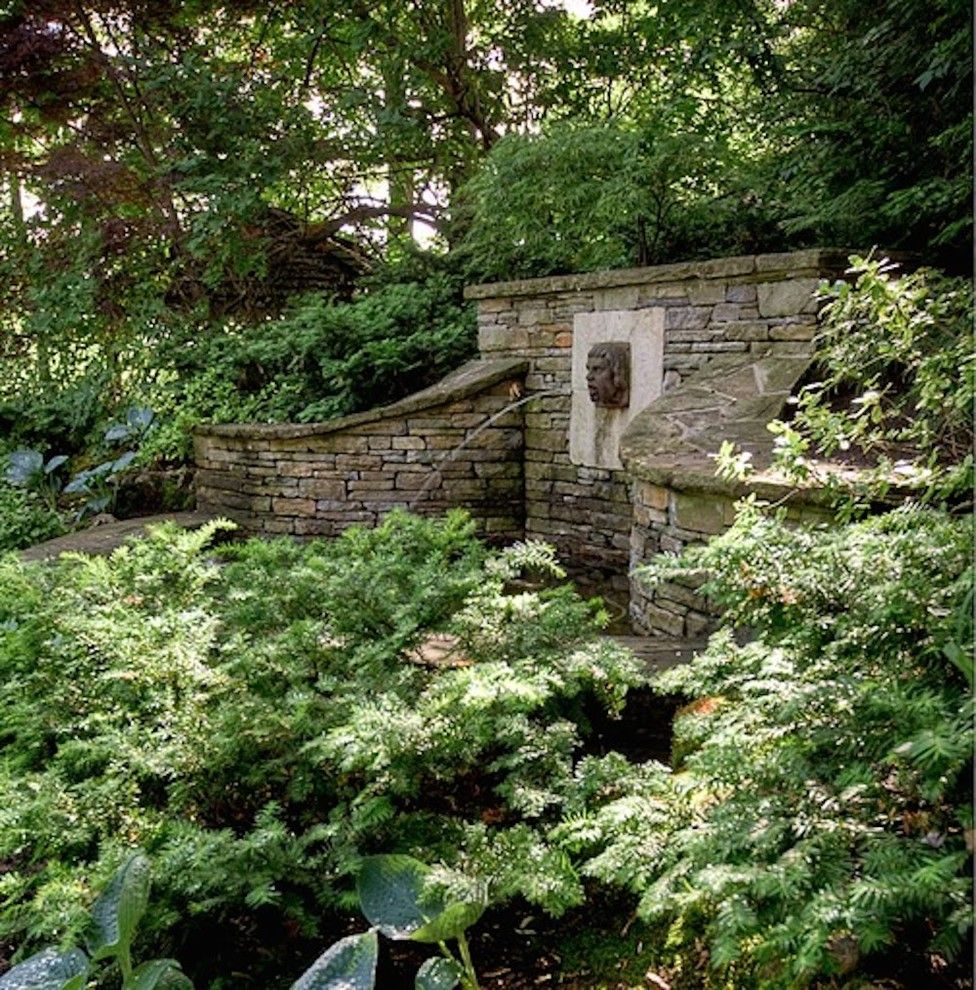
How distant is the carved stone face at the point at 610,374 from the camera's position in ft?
16.5

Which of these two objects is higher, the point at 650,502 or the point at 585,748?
the point at 650,502

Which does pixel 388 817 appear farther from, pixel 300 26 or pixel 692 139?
pixel 300 26

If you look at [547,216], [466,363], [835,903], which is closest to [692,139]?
[547,216]

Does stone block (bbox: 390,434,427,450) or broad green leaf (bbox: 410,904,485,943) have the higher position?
stone block (bbox: 390,434,427,450)

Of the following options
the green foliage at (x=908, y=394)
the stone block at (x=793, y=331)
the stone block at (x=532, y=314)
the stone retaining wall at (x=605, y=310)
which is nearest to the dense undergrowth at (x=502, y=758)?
the green foliage at (x=908, y=394)

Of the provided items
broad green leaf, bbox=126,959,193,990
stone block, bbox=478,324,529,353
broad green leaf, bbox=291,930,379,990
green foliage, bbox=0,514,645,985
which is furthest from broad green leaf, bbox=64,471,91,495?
broad green leaf, bbox=291,930,379,990

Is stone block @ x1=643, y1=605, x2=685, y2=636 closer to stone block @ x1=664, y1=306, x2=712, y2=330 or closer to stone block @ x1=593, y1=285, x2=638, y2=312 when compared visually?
stone block @ x1=664, y1=306, x2=712, y2=330

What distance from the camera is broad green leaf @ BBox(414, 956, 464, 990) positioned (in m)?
1.56

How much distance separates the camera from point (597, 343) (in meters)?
5.21

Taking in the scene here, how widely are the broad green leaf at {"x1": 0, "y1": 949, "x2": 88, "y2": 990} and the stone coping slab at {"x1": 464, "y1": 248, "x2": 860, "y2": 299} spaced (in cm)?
369

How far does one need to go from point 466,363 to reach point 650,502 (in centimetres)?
279

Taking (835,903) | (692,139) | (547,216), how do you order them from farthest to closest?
(547,216) < (692,139) < (835,903)

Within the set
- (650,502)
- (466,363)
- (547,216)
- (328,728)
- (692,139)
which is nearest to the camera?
(328,728)

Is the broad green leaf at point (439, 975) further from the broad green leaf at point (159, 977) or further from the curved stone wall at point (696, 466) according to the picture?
the curved stone wall at point (696, 466)
